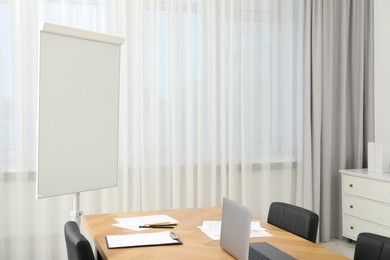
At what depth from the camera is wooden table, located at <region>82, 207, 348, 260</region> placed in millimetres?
2031

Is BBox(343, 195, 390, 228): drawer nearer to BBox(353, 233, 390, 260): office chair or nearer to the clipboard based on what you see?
BBox(353, 233, 390, 260): office chair

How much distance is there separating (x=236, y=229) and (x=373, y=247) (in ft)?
1.87

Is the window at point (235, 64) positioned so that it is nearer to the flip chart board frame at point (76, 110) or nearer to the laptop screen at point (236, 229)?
the flip chart board frame at point (76, 110)

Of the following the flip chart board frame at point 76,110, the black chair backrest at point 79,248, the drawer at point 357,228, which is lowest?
the drawer at point 357,228

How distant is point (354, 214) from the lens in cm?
450

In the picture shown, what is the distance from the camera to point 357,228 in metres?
4.46

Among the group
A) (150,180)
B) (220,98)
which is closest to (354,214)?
(220,98)

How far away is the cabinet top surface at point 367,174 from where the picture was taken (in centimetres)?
418

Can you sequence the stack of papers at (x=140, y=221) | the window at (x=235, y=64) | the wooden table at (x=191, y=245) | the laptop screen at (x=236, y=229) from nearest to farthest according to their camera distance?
the laptop screen at (x=236, y=229) → the wooden table at (x=191, y=245) → the stack of papers at (x=140, y=221) → the window at (x=235, y=64)

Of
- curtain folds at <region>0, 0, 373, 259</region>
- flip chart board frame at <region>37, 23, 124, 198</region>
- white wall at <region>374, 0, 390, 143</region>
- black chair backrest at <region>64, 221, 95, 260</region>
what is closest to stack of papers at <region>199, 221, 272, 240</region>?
black chair backrest at <region>64, 221, 95, 260</region>

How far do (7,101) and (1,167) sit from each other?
53 cm

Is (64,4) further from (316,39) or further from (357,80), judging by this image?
(357,80)

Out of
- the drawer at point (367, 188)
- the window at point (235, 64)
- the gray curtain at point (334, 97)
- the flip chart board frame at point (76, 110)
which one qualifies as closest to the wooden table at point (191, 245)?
the flip chart board frame at point (76, 110)

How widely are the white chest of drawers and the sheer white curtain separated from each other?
1.82ft
